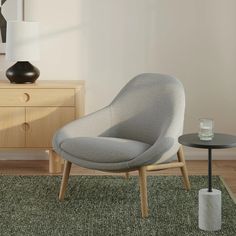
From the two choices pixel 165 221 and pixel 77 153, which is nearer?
pixel 165 221

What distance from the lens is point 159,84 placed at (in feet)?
12.6

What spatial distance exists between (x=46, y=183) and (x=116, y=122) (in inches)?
27.0

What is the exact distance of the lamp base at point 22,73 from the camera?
4.49m

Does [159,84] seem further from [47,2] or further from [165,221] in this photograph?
[47,2]

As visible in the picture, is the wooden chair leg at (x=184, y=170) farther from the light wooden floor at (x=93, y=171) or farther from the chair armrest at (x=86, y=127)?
the chair armrest at (x=86, y=127)

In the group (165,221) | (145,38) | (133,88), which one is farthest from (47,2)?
(165,221)

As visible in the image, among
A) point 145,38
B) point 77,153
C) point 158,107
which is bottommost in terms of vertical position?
point 77,153

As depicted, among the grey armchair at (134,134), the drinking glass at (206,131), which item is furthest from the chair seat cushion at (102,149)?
the drinking glass at (206,131)

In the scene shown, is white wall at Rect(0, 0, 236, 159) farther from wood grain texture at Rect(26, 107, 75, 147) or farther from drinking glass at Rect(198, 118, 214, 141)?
drinking glass at Rect(198, 118, 214, 141)

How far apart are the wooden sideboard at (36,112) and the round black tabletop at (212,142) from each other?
4.92 ft

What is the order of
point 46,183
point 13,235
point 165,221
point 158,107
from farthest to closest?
1. point 46,183
2. point 158,107
3. point 165,221
4. point 13,235

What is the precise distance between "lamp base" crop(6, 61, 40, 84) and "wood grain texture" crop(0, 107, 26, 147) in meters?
0.24

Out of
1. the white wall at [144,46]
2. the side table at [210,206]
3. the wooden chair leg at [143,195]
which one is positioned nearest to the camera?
the side table at [210,206]

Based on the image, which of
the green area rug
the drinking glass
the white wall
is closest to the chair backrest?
the green area rug
